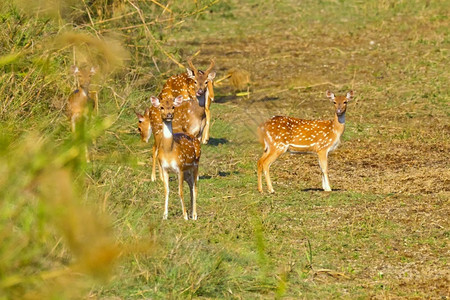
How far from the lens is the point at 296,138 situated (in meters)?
13.5

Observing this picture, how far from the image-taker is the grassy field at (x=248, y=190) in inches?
219

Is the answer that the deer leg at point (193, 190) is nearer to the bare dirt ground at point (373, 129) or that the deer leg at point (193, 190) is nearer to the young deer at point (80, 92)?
the bare dirt ground at point (373, 129)

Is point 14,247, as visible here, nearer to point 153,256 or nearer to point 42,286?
point 42,286

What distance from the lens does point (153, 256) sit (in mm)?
7801

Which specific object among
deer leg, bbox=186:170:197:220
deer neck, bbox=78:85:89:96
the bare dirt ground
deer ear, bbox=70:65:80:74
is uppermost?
deer ear, bbox=70:65:80:74

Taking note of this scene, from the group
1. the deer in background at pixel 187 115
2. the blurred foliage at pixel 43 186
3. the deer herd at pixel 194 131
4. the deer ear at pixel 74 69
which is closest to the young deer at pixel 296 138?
the deer herd at pixel 194 131

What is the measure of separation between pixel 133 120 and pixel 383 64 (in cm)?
777

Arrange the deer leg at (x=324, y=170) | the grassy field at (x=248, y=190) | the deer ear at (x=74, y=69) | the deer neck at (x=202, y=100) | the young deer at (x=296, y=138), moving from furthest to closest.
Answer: the deer neck at (x=202, y=100) → the young deer at (x=296, y=138) → the deer leg at (x=324, y=170) → the deer ear at (x=74, y=69) → the grassy field at (x=248, y=190)

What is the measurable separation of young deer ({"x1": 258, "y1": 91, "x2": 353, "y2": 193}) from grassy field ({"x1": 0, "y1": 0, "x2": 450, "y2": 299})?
266 millimetres

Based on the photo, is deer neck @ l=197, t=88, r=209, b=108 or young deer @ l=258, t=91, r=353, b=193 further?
deer neck @ l=197, t=88, r=209, b=108

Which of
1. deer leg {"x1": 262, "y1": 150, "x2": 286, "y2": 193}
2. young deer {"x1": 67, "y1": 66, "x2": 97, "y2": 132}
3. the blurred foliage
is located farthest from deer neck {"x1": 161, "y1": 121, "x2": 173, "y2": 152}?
deer leg {"x1": 262, "y1": 150, "x2": 286, "y2": 193}

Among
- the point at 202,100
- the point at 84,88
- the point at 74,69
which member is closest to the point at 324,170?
the point at 202,100

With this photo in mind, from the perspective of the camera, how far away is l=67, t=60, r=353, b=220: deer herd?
10.9 metres

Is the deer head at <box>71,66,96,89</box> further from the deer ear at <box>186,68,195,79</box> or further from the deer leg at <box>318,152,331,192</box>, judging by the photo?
the deer leg at <box>318,152,331,192</box>
